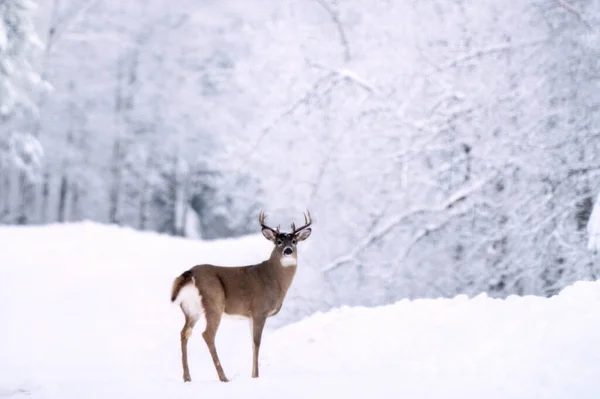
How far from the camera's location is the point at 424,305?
34.3ft

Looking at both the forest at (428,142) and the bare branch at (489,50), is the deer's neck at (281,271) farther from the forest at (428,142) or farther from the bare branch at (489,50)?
the bare branch at (489,50)

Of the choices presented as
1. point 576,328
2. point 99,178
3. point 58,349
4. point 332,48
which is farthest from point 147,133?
point 576,328

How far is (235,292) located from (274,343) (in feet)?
12.6

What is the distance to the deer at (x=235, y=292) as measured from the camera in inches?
304

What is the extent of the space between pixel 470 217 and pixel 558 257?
159cm

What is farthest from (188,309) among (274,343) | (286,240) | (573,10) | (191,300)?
(573,10)

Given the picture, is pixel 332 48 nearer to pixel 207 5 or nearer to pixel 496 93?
pixel 496 93

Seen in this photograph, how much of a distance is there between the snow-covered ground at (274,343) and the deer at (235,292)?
43 cm

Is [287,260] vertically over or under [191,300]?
over

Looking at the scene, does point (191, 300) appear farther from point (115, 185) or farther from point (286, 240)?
point (115, 185)

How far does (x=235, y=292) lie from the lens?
25.9 ft

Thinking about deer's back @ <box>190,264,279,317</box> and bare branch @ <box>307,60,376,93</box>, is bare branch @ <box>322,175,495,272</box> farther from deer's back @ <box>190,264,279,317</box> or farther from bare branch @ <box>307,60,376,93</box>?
deer's back @ <box>190,264,279,317</box>

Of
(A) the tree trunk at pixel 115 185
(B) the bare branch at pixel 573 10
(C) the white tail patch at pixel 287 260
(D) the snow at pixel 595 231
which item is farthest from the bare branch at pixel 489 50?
(A) the tree trunk at pixel 115 185

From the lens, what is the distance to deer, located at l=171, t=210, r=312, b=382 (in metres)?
7.71
